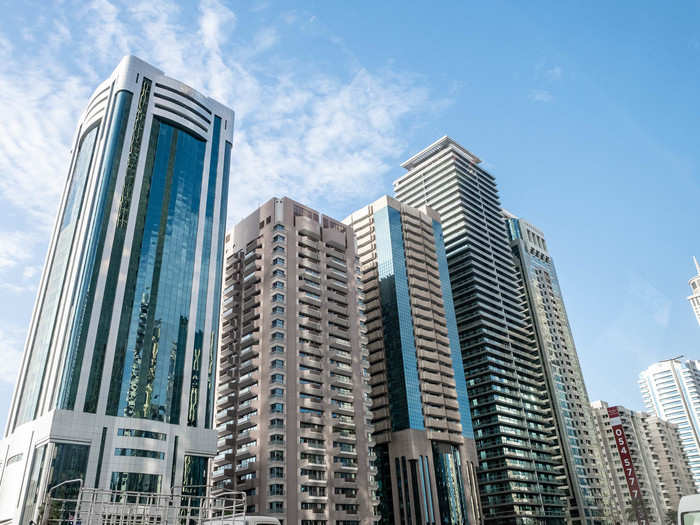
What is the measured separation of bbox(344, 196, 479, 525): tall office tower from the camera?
125000 millimetres

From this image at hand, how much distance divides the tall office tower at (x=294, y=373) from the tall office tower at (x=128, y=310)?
10705 millimetres

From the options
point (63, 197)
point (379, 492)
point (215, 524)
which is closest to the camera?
point (215, 524)

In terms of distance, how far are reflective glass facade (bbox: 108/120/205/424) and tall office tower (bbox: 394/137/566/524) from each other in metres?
97.3

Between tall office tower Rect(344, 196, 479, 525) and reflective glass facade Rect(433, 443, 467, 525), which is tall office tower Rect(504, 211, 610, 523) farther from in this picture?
reflective glass facade Rect(433, 443, 467, 525)

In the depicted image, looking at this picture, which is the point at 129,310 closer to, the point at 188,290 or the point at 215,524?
the point at 188,290

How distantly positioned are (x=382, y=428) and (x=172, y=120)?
8333 centimetres

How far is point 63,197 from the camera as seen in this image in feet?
388

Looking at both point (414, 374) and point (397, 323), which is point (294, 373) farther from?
point (397, 323)

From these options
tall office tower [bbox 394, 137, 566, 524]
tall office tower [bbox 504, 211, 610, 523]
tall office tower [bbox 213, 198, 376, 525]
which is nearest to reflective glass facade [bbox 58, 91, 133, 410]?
tall office tower [bbox 213, 198, 376, 525]

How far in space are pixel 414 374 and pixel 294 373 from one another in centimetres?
3723

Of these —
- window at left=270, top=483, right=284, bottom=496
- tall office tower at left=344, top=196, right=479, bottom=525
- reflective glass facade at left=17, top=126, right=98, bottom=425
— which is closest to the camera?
reflective glass facade at left=17, top=126, right=98, bottom=425

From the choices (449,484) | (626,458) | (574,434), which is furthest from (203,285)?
(574,434)

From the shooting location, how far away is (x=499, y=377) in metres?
170

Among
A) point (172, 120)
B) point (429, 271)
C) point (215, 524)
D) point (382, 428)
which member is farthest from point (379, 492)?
point (215, 524)
